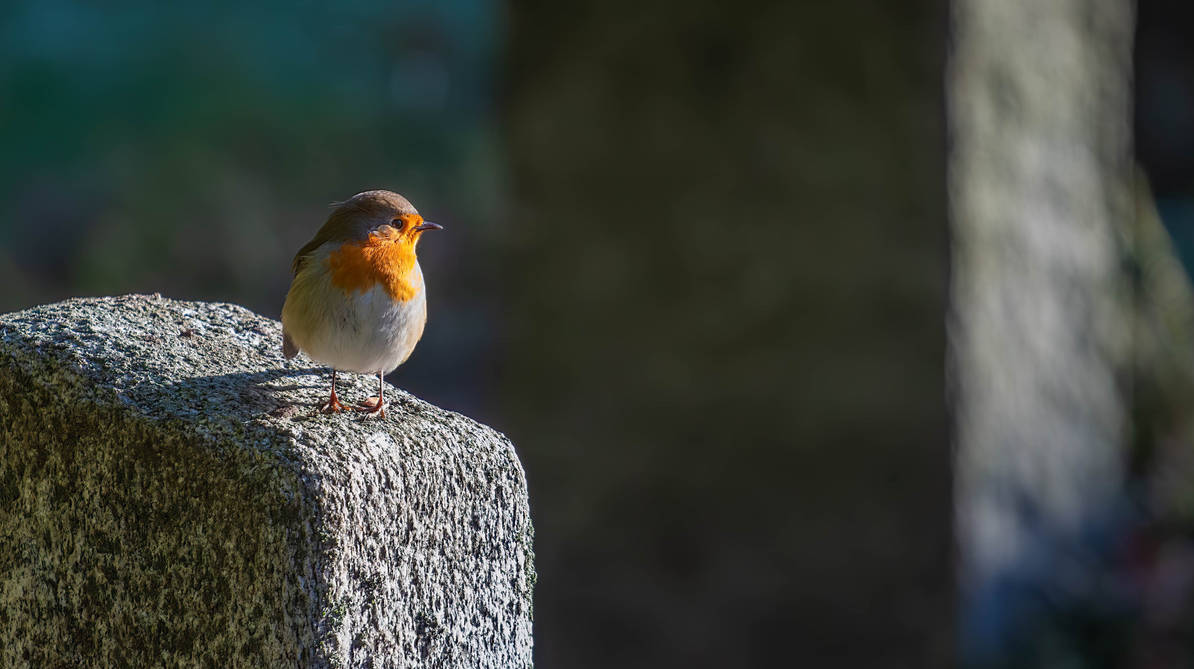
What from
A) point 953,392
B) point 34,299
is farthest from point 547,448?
point 34,299

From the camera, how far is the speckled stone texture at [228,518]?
85 cm

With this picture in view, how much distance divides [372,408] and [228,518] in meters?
0.19

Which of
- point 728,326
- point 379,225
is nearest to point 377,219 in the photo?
point 379,225

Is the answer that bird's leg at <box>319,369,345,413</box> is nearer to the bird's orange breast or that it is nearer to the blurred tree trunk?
the bird's orange breast

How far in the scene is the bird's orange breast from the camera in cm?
108

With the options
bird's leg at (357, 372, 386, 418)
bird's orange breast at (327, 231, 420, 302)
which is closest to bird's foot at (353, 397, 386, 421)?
bird's leg at (357, 372, 386, 418)

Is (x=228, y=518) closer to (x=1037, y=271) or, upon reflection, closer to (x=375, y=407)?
(x=375, y=407)

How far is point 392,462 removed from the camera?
0.93 m

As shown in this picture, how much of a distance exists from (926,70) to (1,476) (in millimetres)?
3414

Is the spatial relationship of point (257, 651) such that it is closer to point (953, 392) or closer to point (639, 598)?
point (953, 392)

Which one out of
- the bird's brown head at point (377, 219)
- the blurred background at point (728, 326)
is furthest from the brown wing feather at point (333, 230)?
the blurred background at point (728, 326)

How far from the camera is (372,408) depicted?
102 centimetres

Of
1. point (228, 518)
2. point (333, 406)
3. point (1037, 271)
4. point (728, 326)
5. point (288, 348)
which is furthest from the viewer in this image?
point (1037, 271)

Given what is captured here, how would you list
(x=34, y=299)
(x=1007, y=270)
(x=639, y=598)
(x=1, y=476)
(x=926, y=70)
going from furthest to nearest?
(x=34, y=299), (x=639, y=598), (x=1007, y=270), (x=926, y=70), (x=1, y=476)
